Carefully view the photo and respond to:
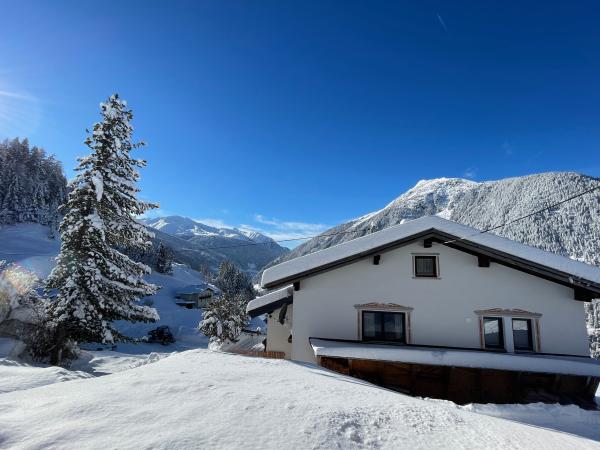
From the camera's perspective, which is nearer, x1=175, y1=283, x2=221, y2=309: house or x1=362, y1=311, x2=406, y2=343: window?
x1=362, y1=311, x2=406, y2=343: window

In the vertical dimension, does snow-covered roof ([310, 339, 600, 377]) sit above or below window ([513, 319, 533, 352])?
below

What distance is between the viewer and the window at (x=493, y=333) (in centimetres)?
1208

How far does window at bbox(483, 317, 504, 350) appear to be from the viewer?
12078 millimetres

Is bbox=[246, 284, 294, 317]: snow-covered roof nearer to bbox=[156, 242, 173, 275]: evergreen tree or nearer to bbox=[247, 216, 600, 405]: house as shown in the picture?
bbox=[247, 216, 600, 405]: house

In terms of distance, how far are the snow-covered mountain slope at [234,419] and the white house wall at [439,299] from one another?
705cm

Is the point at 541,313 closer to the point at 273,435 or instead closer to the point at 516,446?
the point at 516,446

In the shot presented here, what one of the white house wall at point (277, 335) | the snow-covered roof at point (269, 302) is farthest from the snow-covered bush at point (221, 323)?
the snow-covered roof at point (269, 302)

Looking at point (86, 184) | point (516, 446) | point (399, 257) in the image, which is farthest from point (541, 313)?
point (86, 184)

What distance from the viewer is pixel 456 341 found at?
12.1 metres

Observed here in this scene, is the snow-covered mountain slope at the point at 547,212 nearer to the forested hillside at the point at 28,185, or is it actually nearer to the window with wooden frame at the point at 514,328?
the window with wooden frame at the point at 514,328

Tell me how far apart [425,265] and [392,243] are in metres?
1.72

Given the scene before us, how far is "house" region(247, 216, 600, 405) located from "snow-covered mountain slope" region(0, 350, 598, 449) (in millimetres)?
5761

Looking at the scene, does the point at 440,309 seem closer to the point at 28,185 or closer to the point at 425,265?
the point at 425,265

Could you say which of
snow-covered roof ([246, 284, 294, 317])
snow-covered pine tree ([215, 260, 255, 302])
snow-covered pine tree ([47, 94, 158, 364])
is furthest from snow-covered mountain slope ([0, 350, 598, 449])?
snow-covered pine tree ([215, 260, 255, 302])
